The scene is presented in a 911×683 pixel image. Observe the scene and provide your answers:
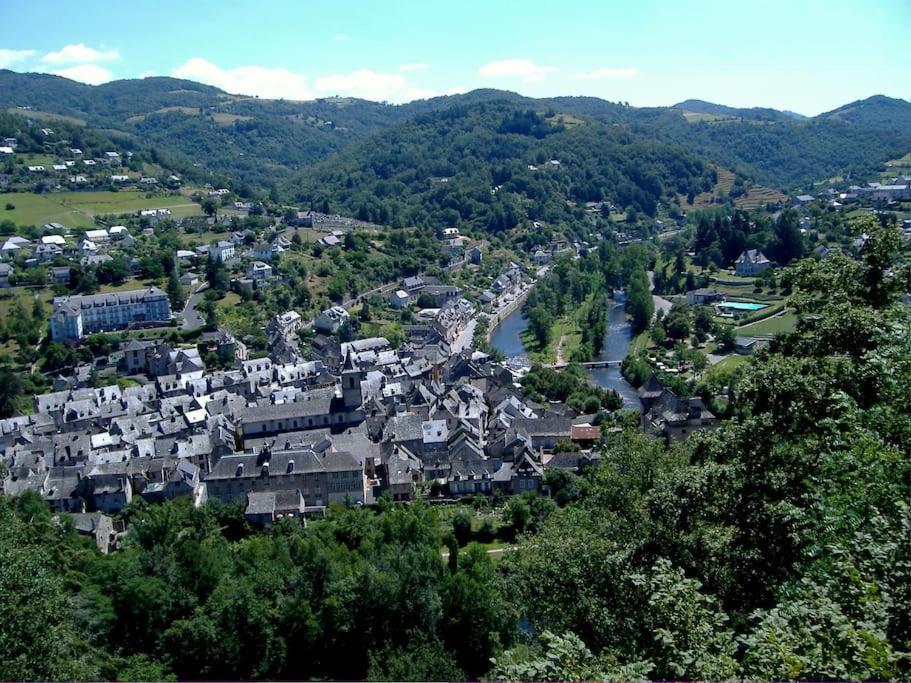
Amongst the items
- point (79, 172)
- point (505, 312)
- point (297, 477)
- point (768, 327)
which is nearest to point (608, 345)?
point (768, 327)

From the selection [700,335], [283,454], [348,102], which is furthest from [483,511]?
[348,102]

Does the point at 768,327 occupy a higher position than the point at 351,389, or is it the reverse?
the point at 768,327

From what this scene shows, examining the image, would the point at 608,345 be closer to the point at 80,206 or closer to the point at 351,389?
the point at 351,389

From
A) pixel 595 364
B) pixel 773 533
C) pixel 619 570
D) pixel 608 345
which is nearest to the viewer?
pixel 773 533

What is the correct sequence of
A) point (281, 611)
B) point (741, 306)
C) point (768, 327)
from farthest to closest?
point (741, 306), point (768, 327), point (281, 611)

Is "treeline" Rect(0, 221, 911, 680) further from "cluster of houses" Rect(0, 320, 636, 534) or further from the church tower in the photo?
the church tower

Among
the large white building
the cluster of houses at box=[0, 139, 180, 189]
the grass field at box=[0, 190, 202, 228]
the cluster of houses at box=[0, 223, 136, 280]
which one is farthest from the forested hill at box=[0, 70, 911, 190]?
the large white building

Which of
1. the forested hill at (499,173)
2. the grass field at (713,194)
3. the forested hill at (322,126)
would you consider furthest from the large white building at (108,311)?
the grass field at (713,194)
